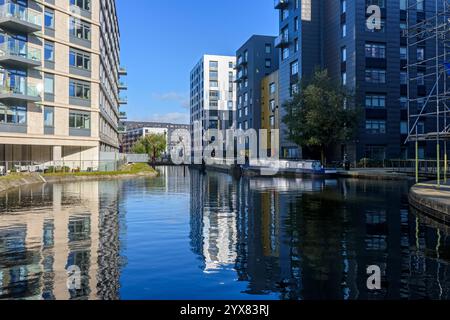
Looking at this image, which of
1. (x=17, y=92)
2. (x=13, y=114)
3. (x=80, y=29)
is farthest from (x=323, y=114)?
(x=13, y=114)

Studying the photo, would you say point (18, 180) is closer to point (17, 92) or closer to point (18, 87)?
point (17, 92)

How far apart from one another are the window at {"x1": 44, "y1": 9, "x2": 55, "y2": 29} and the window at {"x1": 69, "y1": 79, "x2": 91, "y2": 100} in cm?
573

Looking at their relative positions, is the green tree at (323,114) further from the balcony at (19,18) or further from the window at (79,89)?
the balcony at (19,18)

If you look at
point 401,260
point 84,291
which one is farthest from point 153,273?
point 401,260

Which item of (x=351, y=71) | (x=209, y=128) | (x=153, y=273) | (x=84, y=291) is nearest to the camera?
(x=84, y=291)

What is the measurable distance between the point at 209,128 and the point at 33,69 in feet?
246

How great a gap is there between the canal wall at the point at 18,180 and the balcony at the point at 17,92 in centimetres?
965

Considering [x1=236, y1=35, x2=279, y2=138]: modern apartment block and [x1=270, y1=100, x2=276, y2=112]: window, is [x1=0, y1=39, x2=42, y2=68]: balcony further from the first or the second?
[x1=236, y1=35, x2=279, y2=138]: modern apartment block

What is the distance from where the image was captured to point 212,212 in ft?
48.9

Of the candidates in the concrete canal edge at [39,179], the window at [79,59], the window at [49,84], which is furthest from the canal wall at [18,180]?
the window at [79,59]

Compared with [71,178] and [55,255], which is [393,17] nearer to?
[71,178]

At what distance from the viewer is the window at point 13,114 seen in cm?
3641

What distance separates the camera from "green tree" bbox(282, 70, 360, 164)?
143 feet

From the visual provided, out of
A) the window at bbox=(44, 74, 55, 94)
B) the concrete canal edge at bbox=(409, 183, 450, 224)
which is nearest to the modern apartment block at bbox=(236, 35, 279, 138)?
the window at bbox=(44, 74, 55, 94)
